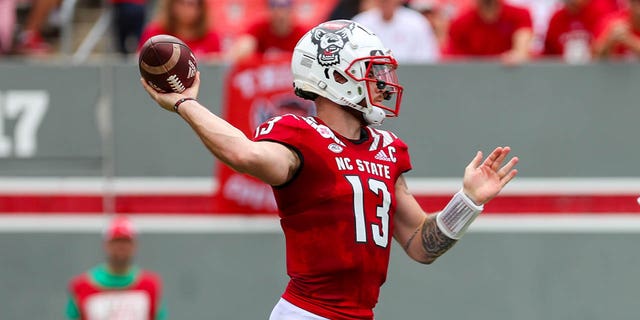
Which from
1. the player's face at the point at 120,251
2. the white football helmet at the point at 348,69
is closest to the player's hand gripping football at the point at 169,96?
the white football helmet at the point at 348,69

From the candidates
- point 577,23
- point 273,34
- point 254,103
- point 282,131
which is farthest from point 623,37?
point 282,131

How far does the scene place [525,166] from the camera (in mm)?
9070

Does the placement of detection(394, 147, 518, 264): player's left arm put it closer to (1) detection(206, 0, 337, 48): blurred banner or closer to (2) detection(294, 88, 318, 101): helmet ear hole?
(2) detection(294, 88, 318, 101): helmet ear hole

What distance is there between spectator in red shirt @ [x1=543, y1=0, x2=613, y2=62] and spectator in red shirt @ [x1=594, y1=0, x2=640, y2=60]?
37cm

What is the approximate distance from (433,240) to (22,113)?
5.09m

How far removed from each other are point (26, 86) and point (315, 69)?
4.86m

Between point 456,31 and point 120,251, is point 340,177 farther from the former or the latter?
point 456,31

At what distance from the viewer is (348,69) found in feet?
16.8

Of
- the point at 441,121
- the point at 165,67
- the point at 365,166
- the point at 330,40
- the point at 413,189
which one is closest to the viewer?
the point at 165,67

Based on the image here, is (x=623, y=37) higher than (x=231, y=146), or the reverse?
(x=623, y=37)

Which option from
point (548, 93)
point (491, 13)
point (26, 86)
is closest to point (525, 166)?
point (548, 93)

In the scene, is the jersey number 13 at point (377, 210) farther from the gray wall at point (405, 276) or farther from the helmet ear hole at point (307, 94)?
the gray wall at point (405, 276)

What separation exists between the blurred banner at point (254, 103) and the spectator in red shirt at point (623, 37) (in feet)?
7.21

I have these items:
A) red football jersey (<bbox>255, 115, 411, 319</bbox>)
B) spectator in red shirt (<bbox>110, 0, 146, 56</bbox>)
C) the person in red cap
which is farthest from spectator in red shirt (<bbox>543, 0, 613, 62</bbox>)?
red football jersey (<bbox>255, 115, 411, 319</bbox>)
